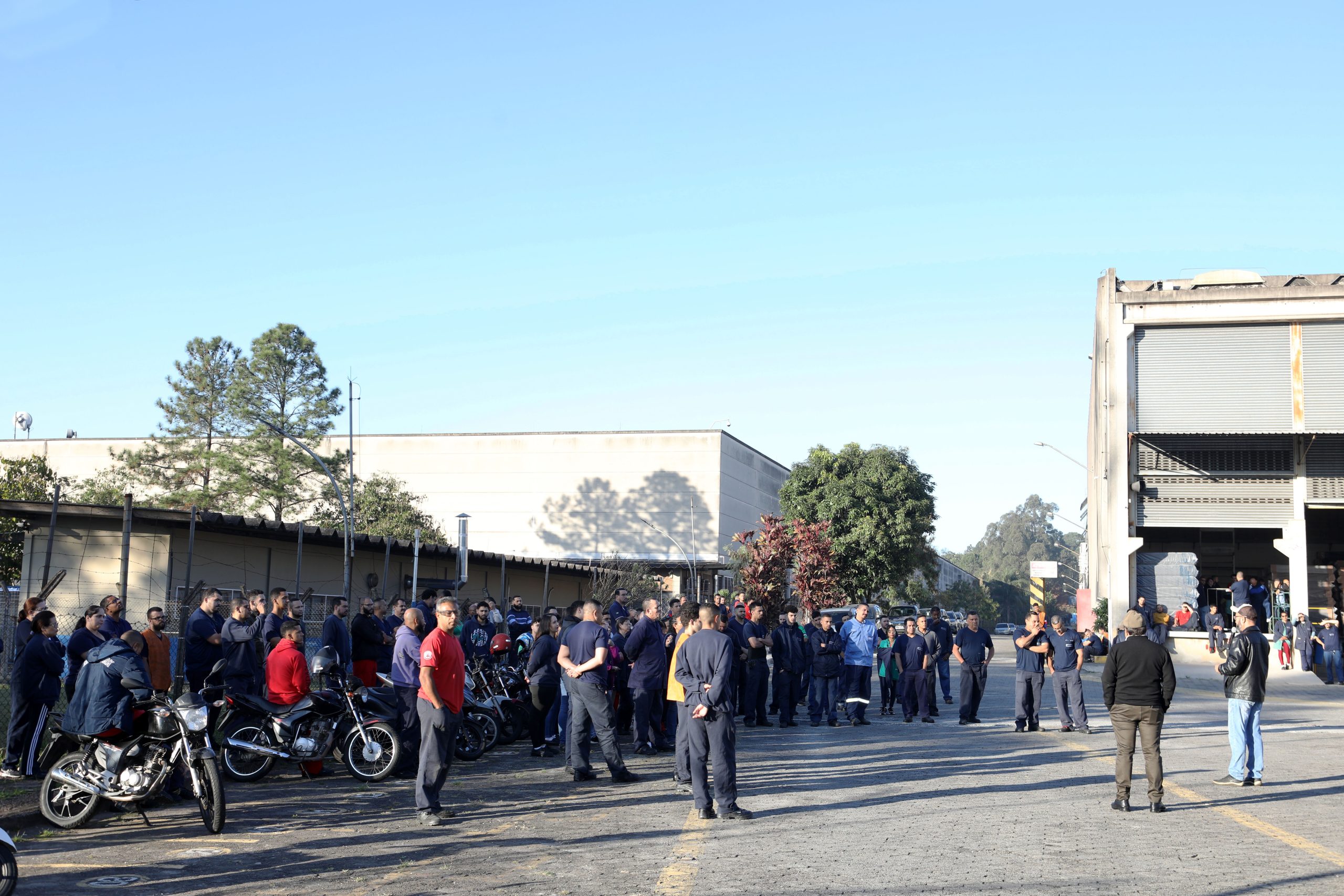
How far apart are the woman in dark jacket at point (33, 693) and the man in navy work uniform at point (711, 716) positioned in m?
6.02

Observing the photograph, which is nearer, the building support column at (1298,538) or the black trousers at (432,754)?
the black trousers at (432,754)

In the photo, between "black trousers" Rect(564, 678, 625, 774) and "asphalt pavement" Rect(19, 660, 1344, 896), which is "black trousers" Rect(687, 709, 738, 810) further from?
"black trousers" Rect(564, 678, 625, 774)

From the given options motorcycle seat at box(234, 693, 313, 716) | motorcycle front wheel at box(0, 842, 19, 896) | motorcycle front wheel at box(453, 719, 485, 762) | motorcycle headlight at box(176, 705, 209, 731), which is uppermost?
motorcycle headlight at box(176, 705, 209, 731)

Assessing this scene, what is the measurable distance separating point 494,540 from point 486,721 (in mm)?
62367

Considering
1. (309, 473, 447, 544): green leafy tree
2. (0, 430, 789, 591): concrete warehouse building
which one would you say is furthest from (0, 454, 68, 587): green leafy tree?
(0, 430, 789, 591): concrete warehouse building

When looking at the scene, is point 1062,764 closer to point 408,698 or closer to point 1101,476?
point 408,698

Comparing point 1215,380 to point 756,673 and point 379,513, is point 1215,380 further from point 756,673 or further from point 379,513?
point 379,513

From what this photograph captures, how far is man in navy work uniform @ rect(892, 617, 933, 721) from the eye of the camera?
62.2 feet

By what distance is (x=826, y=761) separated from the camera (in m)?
13.4

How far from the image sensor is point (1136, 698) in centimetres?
1003

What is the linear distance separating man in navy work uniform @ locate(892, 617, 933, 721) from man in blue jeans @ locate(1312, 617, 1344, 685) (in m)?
17.5

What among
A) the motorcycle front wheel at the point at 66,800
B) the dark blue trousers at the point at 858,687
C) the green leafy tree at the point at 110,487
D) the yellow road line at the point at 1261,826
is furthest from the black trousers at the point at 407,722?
the green leafy tree at the point at 110,487

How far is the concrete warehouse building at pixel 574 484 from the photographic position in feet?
242

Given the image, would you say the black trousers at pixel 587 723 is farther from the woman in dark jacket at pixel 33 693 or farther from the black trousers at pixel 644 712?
the woman in dark jacket at pixel 33 693
